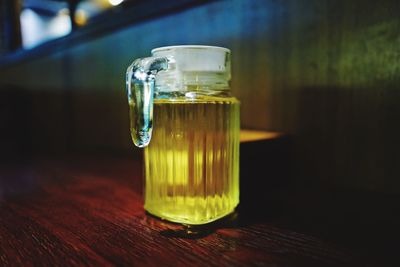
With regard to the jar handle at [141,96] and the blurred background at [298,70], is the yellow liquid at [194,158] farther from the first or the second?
the blurred background at [298,70]

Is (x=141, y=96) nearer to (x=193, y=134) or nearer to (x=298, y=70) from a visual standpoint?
(x=193, y=134)

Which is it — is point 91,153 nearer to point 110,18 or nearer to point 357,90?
point 110,18

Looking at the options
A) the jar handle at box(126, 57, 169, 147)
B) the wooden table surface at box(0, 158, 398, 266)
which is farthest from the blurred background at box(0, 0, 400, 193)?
the jar handle at box(126, 57, 169, 147)

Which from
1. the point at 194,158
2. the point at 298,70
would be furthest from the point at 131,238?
the point at 298,70

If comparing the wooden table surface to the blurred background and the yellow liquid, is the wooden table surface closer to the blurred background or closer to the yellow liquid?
the yellow liquid

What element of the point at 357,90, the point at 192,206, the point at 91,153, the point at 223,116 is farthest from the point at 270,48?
the point at 91,153

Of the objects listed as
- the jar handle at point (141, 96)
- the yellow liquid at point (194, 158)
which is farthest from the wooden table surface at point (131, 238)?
the jar handle at point (141, 96)
